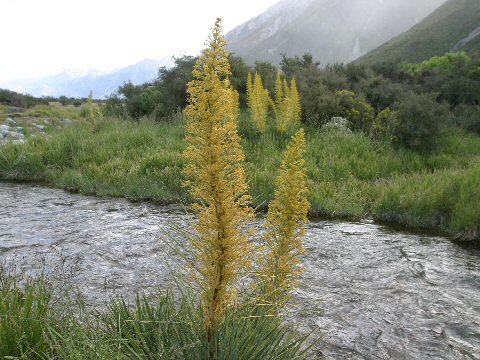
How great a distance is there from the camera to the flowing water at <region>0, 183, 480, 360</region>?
15.2 feet

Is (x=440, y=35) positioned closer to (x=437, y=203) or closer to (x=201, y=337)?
(x=437, y=203)

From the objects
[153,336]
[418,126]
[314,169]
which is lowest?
[314,169]

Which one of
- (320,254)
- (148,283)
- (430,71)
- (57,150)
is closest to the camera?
(148,283)

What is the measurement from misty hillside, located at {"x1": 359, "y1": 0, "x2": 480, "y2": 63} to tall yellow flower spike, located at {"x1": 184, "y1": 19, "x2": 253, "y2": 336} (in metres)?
58.0

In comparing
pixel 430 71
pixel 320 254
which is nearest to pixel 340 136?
pixel 320 254

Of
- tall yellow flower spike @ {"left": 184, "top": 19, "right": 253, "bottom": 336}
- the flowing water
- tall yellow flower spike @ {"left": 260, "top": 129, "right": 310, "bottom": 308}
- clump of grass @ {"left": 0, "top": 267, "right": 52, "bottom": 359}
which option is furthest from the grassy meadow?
tall yellow flower spike @ {"left": 184, "top": 19, "right": 253, "bottom": 336}

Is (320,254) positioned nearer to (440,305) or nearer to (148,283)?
(440,305)

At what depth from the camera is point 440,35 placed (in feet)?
224

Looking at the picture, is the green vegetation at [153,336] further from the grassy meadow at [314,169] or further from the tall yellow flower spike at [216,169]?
the grassy meadow at [314,169]

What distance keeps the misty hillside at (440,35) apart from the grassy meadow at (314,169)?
155 ft

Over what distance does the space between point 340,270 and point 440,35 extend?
73.9 m

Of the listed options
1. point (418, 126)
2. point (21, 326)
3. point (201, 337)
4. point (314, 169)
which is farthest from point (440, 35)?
point (21, 326)

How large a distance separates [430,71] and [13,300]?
863 inches

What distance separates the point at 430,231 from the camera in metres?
8.55
